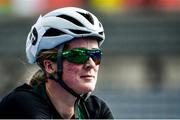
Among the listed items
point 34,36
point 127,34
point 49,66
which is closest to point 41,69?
point 49,66

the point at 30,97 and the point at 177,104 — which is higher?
the point at 30,97

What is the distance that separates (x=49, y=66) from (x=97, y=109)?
1.05 feet

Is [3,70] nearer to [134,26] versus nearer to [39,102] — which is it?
[134,26]

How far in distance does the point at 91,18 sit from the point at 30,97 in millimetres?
497

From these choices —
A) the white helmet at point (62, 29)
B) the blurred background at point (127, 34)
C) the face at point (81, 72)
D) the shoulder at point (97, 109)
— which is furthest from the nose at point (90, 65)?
the blurred background at point (127, 34)

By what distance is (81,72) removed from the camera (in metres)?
3.36

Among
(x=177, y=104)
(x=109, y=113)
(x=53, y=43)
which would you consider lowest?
(x=177, y=104)

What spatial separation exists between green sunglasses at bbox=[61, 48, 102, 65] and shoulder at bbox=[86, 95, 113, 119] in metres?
0.25

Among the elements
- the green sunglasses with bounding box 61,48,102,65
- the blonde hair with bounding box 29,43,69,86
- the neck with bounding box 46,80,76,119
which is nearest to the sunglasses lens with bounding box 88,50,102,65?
the green sunglasses with bounding box 61,48,102,65

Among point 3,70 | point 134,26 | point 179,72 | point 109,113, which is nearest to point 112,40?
point 134,26

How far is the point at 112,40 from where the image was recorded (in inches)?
675

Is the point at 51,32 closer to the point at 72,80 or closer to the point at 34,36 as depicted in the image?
the point at 34,36

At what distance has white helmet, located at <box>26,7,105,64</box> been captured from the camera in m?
3.38

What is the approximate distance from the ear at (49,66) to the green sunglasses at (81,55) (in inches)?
3.5
